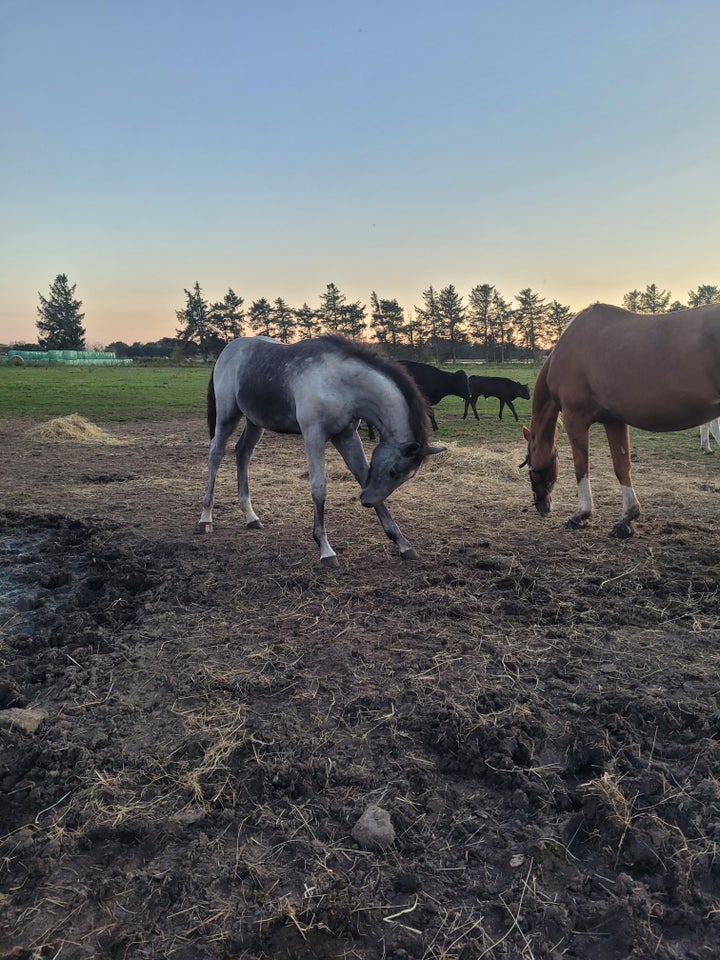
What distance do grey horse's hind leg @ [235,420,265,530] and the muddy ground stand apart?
90 cm

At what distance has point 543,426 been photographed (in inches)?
245

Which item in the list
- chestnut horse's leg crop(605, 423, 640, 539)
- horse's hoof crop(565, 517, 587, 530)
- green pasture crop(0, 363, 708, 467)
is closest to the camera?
chestnut horse's leg crop(605, 423, 640, 539)

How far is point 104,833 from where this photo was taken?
1.97 m

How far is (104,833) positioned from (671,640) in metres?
3.19

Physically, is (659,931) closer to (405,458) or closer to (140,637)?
(140,637)

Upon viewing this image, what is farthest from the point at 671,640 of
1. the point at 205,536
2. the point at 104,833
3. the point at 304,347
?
the point at 205,536

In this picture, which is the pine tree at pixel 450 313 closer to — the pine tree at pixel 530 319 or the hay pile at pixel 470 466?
the pine tree at pixel 530 319

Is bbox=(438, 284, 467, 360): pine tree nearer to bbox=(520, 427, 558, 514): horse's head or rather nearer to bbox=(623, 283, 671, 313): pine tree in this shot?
bbox=(623, 283, 671, 313): pine tree

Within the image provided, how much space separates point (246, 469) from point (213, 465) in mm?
381

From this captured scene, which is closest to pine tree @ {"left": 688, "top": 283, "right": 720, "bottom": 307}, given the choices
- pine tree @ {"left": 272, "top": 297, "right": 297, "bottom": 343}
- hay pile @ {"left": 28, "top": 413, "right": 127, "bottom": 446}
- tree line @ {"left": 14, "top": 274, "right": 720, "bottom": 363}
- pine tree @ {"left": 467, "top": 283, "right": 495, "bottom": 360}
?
tree line @ {"left": 14, "top": 274, "right": 720, "bottom": 363}

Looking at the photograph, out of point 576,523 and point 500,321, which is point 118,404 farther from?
point 500,321

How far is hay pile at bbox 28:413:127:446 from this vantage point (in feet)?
38.3

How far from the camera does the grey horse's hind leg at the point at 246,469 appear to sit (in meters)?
5.92

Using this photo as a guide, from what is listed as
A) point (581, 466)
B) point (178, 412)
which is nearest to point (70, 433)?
point (178, 412)
